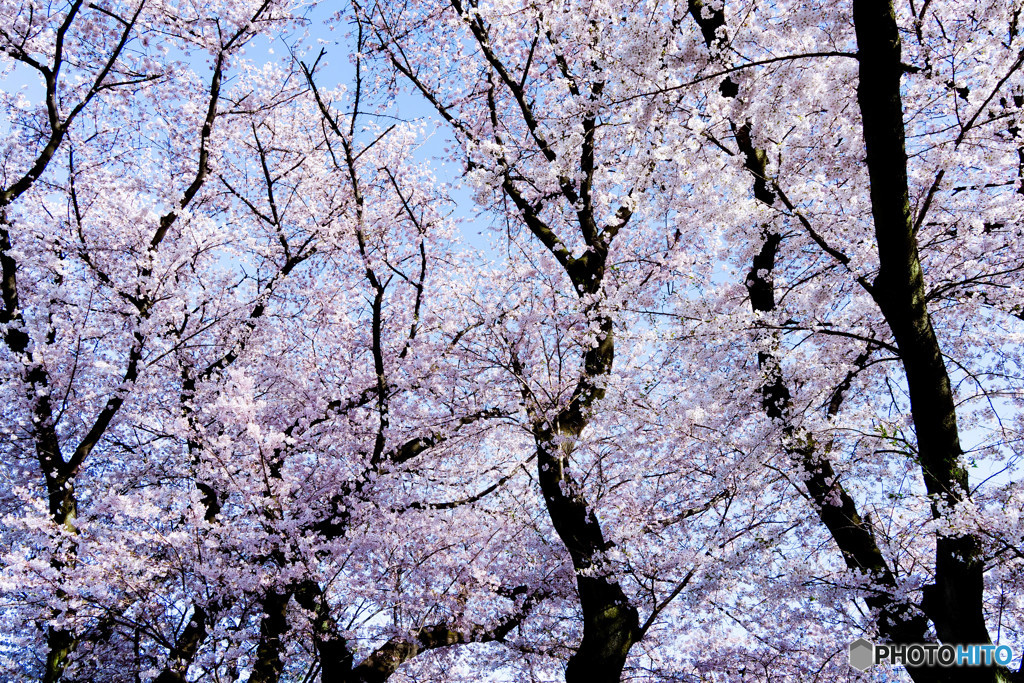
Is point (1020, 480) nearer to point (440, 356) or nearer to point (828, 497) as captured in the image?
point (828, 497)

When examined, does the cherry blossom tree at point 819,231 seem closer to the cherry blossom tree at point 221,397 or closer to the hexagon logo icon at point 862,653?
the hexagon logo icon at point 862,653

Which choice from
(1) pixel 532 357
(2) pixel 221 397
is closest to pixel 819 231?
(1) pixel 532 357

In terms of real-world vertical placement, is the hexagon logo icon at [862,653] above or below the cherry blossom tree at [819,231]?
below

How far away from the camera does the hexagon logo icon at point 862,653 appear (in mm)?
7484

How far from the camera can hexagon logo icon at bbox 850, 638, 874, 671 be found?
748cm

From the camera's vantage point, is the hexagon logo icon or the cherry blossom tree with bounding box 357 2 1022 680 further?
the hexagon logo icon

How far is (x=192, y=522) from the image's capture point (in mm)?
7270

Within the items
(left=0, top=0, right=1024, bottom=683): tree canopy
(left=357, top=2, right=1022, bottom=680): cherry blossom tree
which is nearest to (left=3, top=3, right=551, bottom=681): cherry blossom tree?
(left=0, top=0, right=1024, bottom=683): tree canopy

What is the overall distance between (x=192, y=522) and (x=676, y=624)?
828 cm

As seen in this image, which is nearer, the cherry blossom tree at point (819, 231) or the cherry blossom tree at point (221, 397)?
the cherry blossom tree at point (819, 231)

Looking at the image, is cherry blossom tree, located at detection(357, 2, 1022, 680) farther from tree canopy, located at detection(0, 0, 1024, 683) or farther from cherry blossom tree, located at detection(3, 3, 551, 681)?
cherry blossom tree, located at detection(3, 3, 551, 681)

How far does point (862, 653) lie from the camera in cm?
776

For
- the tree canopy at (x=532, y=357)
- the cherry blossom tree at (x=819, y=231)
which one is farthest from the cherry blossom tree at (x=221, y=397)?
the cherry blossom tree at (x=819, y=231)

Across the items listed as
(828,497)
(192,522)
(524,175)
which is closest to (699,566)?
(828,497)
